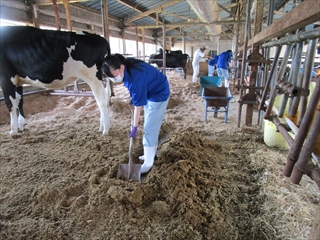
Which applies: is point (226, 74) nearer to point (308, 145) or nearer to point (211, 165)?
point (211, 165)

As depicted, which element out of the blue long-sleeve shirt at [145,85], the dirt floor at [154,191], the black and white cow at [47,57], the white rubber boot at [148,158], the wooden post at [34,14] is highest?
the wooden post at [34,14]

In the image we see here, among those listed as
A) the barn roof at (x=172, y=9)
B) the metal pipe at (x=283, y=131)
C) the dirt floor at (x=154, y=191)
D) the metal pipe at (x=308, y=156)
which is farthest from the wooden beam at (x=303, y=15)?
the barn roof at (x=172, y=9)

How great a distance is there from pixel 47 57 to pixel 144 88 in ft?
8.00

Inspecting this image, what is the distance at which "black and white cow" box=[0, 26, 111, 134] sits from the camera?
3.70m

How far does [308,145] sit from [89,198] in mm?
1836

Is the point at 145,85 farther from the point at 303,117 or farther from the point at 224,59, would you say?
the point at 224,59

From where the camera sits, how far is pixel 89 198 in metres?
2.08

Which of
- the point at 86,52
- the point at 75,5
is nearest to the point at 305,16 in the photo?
the point at 86,52

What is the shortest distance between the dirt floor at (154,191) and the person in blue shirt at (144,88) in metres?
0.38

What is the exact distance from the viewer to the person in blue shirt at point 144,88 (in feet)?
7.21

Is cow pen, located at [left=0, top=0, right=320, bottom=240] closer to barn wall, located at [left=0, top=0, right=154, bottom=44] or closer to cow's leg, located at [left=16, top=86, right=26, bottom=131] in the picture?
cow's leg, located at [left=16, top=86, right=26, bottom=131]

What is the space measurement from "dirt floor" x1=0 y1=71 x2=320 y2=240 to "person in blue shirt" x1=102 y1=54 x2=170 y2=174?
14.9 inches

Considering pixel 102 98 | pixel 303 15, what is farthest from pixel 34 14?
pixel 303 15

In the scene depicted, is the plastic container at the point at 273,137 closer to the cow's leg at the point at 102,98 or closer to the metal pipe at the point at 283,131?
the metal pipe at the point at 283,131
